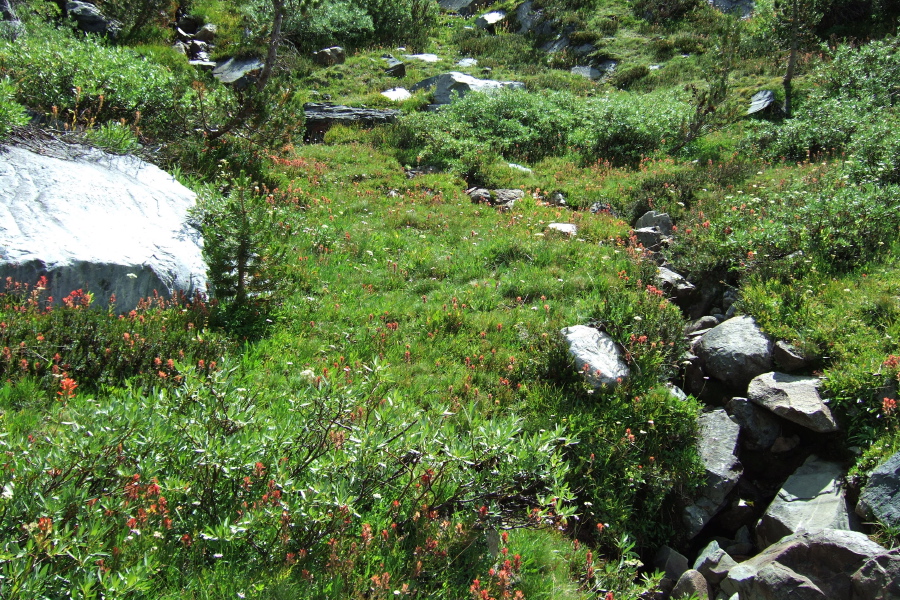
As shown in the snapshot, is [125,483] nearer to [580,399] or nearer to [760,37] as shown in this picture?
[580,399]

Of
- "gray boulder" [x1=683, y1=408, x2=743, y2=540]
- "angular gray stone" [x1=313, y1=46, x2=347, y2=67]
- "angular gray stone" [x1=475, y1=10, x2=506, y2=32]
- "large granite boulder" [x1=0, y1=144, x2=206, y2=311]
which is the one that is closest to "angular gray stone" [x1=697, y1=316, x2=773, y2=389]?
"gray boulder" [x1=683, y1=408, x2=743, y2=540]

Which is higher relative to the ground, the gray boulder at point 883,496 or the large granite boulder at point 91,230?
the large granite boulder at point 91,230

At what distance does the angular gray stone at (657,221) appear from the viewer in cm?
1126

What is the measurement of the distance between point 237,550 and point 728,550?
4.90 meters

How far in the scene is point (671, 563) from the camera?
18.4 ft

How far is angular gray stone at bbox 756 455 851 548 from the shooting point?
544 centimetres

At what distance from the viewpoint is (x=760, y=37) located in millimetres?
20266

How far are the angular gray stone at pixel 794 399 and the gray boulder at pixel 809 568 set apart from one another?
1592 mm

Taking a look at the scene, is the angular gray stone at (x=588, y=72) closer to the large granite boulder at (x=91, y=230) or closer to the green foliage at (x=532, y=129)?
the green foliage at (x=532, y=129)

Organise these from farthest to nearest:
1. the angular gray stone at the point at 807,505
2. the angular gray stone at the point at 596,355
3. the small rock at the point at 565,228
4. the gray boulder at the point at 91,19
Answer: the gray boulder at the point at 91,19, the small rock at the point at 565,228, the angular gray stone at the point at 596,355, the angular gray stone at the point at 807,505

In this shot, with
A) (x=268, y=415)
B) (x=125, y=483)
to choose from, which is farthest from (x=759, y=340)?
(x=125, y=483)

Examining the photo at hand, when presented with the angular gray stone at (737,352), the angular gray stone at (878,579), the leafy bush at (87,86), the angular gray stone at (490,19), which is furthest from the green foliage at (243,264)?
the angular gray stone at (490,19)

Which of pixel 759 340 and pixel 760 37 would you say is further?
pixel 760 37

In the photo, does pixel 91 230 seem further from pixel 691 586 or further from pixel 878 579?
pixel 878 579
